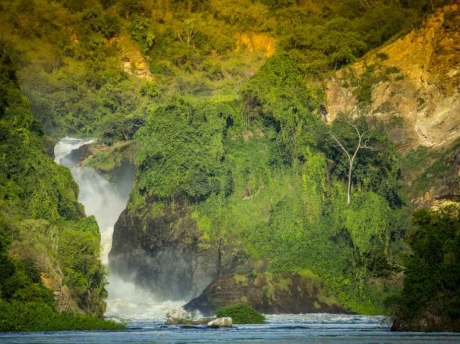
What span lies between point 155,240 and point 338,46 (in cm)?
3168

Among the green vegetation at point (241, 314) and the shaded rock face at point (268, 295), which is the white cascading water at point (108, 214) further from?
the green vegetation at point (241, 314)

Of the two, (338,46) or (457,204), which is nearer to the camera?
(457,204)

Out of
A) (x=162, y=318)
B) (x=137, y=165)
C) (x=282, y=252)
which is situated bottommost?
(x=162, y=318)

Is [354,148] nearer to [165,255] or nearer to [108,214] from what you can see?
[165,255]

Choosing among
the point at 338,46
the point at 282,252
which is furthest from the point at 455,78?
the point at 282,252

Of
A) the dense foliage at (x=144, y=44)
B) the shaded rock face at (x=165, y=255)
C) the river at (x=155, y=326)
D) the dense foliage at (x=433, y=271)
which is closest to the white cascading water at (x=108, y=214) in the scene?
the river at (x=155, y=326)

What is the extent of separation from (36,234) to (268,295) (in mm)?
22732

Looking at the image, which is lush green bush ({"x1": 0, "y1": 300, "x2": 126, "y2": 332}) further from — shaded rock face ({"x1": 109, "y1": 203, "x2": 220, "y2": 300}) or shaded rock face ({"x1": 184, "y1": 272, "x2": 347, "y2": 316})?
shaded rock face ({"x1": 109, "y1": 203, "x2": 220, "y2": 300})

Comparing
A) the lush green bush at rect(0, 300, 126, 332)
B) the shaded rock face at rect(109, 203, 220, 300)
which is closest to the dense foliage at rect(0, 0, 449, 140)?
the shaded rock face at rect(109, 203, 220, 300)

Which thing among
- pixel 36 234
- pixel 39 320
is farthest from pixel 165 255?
pixel 39 320

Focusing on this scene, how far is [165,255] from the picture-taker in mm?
120062

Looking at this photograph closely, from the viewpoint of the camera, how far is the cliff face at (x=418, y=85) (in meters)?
129

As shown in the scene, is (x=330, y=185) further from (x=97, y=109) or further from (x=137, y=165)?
(x=97, y=109)

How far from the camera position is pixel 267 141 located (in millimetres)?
130500
